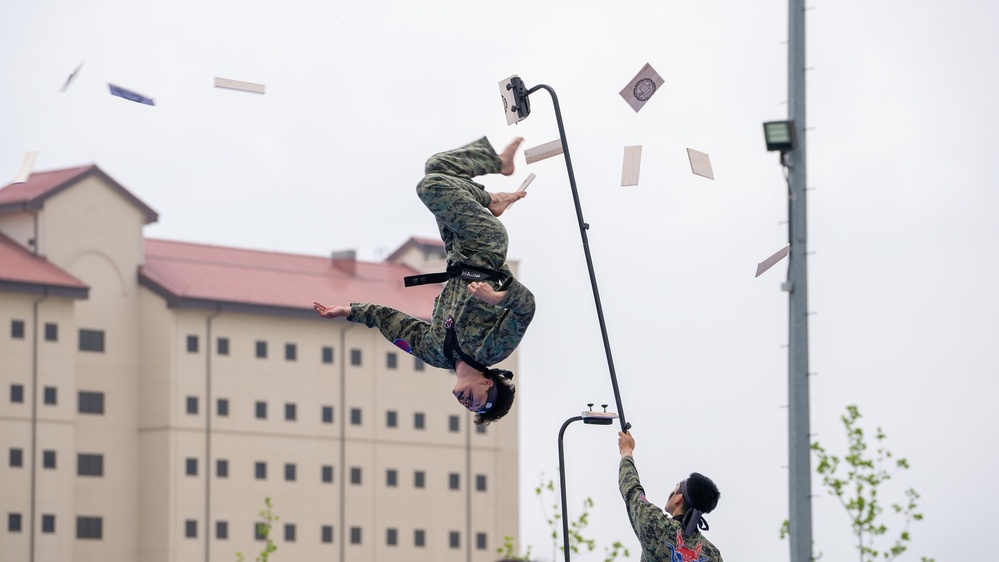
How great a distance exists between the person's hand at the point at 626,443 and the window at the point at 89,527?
71.1 metres

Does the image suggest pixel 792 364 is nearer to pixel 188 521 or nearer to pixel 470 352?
pixel 470 352

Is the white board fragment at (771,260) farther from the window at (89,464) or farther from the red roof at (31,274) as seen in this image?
the window at (89,464)

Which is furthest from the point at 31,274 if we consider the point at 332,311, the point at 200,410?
the point at 332,311

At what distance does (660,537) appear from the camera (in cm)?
942

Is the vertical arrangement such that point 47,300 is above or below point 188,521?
above

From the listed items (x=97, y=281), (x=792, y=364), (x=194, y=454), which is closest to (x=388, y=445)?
(x=194, y=454)

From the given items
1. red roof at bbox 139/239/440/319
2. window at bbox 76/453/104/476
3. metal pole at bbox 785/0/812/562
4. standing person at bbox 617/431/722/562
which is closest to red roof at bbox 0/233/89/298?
red roof at bbox 139/239/440/319

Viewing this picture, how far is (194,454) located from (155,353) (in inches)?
195

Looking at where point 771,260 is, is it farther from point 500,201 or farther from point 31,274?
point 31,274

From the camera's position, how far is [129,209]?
264 ft

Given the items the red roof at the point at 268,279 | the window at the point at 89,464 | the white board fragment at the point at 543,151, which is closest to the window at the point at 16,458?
the window at the point at 89,464

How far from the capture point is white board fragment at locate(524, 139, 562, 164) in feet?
32.6

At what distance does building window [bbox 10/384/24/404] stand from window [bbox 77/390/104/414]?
4.00 metres

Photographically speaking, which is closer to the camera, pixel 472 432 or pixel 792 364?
pixel 792 364
